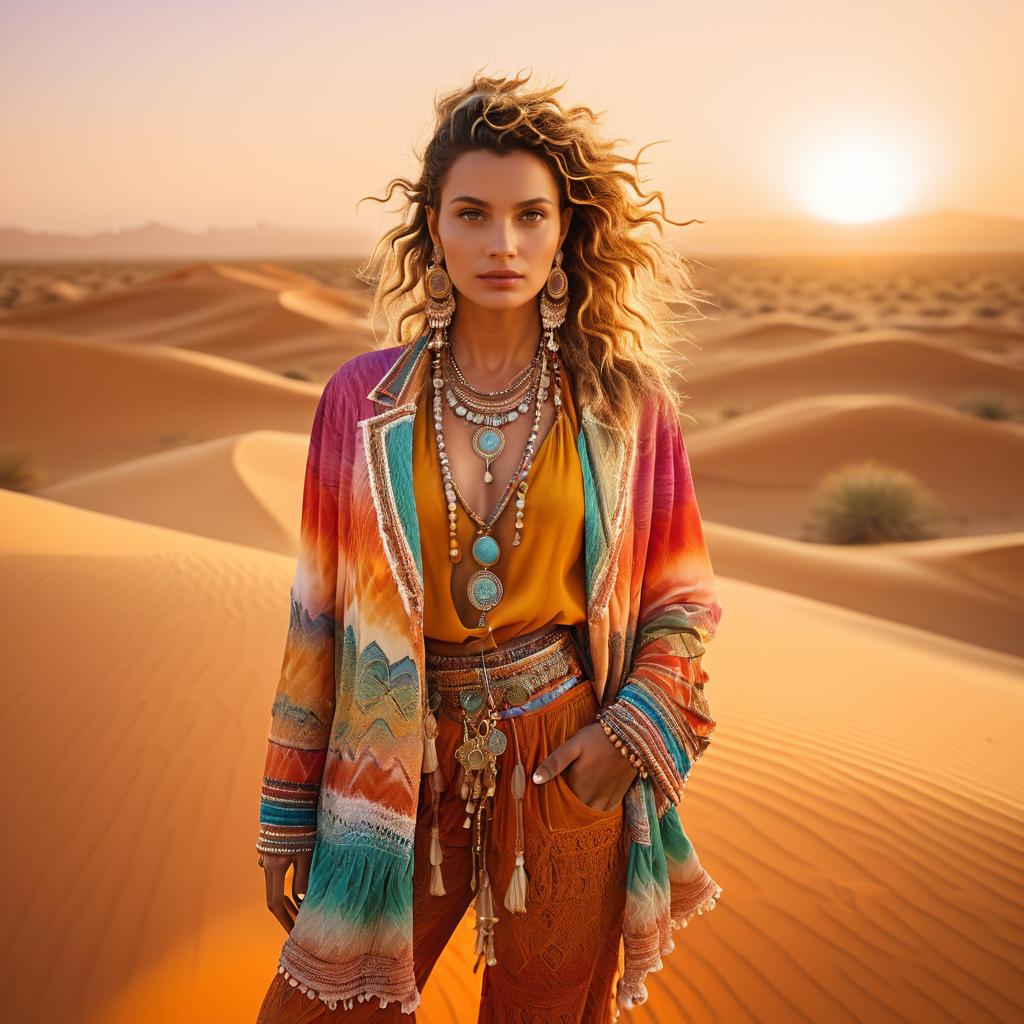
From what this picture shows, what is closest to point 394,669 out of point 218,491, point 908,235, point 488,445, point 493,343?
point 488,445

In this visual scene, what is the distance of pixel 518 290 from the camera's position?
2.26 m

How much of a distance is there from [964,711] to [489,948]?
451cm

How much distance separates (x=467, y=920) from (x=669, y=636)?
1991 millimetres

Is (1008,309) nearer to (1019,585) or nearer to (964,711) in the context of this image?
(1019,585)

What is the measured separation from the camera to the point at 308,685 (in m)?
2.26

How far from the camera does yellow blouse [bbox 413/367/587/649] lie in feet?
7.21

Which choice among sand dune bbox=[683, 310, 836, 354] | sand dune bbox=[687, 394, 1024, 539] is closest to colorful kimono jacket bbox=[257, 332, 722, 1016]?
sand dune bbox=[687, 394, 1024, 539]

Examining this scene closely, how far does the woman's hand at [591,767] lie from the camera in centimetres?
218

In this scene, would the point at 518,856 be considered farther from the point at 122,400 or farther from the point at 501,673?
the point at 122,400

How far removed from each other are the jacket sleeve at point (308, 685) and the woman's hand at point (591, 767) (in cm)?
54

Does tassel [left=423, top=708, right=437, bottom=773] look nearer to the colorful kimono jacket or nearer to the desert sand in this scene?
the colorful kimono jacket

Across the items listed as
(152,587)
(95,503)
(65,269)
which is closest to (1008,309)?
(95,503)

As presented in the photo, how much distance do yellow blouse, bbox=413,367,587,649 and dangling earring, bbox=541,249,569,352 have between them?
37 cm

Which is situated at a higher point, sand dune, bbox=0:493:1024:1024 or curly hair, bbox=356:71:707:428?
curly hair, bbox=356:71:707:428
